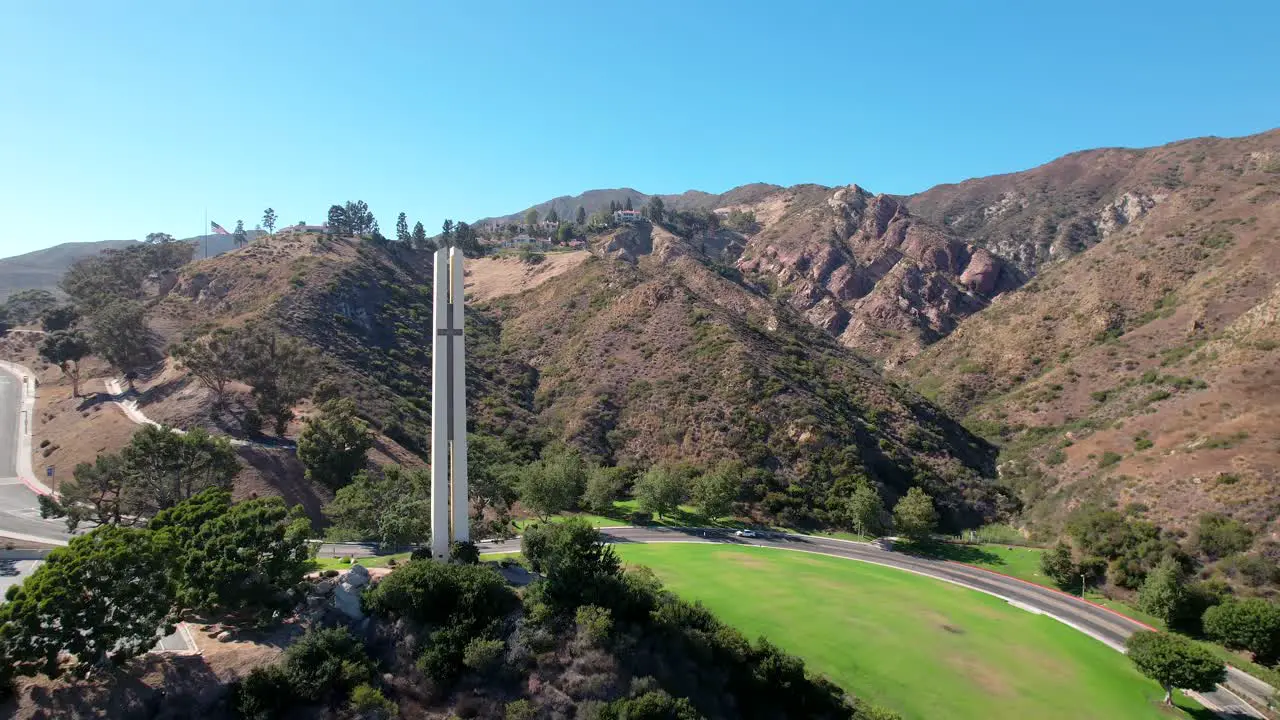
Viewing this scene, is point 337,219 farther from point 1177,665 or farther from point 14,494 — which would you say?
point 1177,665

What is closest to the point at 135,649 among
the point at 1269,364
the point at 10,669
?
the point at 10,669

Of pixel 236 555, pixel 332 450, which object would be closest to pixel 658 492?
pixel 332 450

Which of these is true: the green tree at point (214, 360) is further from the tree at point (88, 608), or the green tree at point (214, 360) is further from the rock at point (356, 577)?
the tree at point (88, 608)

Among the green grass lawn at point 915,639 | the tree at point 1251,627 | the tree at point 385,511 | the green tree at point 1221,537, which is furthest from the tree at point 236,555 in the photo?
the green tree at point 1221,537

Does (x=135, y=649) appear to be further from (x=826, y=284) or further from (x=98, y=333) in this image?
(x=826, y=284)

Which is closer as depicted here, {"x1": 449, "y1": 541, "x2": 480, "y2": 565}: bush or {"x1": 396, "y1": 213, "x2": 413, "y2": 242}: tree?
{"x1": 449, "y1": 541, "x2": 480, "y2": 565}: bush

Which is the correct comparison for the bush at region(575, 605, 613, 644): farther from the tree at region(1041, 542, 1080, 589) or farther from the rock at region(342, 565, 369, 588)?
the tree at region(1041, 542, 1080, 589)

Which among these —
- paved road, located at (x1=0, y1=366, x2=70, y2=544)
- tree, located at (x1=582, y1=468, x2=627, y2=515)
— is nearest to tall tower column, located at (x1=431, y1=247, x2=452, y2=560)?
tree, located at (x1=582, y1=468, x2=627, y2=515)
